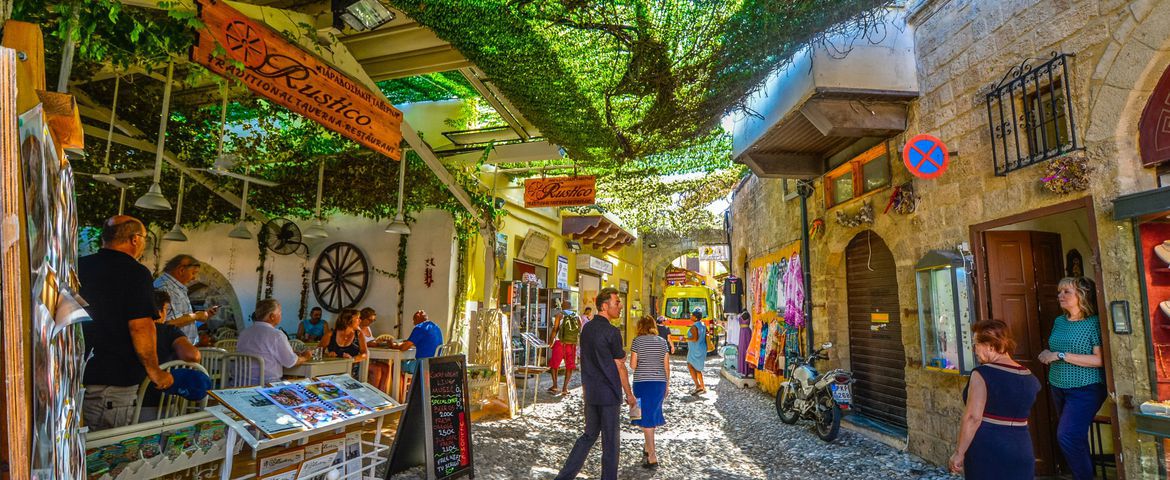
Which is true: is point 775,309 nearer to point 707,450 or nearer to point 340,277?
point 707,450

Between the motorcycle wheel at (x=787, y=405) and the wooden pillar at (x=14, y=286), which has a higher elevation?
the wooden pillar at (x=14, y=286)

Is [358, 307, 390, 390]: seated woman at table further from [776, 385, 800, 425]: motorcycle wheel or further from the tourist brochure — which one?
[776, 385, 800, 425]: motorcycle wheel

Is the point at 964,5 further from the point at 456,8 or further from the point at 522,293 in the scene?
the point at 522,293

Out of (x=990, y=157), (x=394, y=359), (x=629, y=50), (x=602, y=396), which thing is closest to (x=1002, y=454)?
(x=602, y=396)

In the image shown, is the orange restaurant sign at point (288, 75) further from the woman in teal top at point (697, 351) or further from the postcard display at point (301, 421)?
the woman in teal top at point (697, 351)

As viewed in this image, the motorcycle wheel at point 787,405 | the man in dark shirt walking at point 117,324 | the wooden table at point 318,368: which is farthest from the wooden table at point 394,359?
the motorcycle wheel at point 787,405

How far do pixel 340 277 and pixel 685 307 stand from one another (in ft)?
39.7

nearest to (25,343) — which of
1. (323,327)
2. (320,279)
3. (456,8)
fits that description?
(456,8)

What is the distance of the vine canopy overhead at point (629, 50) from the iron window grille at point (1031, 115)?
4.35 feet

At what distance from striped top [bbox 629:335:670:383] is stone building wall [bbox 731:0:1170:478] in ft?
8.52

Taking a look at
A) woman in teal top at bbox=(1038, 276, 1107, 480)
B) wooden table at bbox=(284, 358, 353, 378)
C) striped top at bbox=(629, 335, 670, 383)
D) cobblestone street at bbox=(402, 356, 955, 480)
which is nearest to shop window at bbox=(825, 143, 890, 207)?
woman in teal top at bbox=(1038, 276, 1107, 480)

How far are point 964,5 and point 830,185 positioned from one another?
2.73 meters

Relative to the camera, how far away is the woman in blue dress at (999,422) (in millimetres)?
2984

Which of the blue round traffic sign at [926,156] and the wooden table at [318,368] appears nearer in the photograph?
the blue round traffic sign at [926,156]
